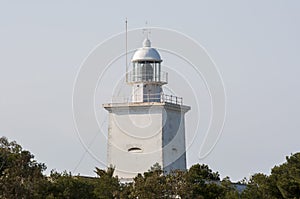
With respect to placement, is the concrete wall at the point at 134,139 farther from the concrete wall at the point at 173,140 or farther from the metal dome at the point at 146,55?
the metal dome at the point at 146,55

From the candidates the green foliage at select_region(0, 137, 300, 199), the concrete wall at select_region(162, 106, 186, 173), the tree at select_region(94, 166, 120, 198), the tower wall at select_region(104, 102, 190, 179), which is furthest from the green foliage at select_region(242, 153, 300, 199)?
the tower wall at select_region(104, 102, 190, 179)

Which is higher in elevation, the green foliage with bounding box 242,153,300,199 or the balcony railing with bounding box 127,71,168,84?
the balcony railing with bounding box 127,71,168,84

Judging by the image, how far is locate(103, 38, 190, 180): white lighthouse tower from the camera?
55.9 metres

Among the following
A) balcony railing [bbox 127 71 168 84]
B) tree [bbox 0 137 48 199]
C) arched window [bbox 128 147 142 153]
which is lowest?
tree [bbox 0 137 48 199]

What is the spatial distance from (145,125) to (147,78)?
8.06 ft

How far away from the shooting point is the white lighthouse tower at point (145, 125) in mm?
55938

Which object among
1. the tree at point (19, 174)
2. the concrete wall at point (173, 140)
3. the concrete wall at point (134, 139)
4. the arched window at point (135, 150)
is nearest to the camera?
the tree at point (19, 174)

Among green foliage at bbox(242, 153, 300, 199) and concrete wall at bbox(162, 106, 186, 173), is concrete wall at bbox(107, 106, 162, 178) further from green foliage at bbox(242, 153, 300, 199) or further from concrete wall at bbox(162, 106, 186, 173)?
green foliage at bbox(242, 153, 300, 199)

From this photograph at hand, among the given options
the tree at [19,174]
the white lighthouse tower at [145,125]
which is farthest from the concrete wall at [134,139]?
the tree at [19,174]

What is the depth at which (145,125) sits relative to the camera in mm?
56125

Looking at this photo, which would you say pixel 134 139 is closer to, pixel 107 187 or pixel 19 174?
→ pixel 107 187

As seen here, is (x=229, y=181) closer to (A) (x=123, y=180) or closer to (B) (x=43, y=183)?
(A) (x=123, y=180)

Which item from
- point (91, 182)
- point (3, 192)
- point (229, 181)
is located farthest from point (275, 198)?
point (3, 192)

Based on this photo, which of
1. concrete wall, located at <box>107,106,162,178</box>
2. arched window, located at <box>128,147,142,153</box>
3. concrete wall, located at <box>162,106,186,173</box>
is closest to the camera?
concrete wall, located at <box>107,106,162,178</box>
